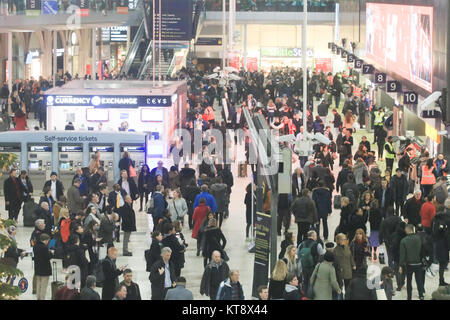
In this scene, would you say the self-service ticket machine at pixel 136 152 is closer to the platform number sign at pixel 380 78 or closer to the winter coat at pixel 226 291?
the platform number sign at pixel 380 78

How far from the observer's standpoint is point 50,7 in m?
47.5

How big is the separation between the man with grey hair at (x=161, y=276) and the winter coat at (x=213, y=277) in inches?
18.1

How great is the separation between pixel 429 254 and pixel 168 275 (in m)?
4.00

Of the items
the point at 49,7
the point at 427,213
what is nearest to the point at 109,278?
the point at 427,213

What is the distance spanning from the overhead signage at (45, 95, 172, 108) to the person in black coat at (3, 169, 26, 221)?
7690mm

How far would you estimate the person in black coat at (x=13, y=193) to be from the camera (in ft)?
80.7

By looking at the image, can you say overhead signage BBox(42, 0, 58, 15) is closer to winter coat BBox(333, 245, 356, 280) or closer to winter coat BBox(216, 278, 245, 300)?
winter coat BBox(333, 245, 356, 280)

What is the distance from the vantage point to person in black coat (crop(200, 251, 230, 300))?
16.4 meters

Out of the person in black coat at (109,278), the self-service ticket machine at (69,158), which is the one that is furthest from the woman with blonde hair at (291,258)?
the self-service ticket machine at (69,158)

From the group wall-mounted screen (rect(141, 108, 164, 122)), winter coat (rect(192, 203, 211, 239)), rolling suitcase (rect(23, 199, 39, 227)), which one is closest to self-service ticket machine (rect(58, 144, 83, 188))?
wall-mounted screen (rect(141, 108, 164, 122))

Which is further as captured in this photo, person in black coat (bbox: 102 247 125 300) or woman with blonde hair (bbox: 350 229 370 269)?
woman with blonde hair (bbox: 350 229 370 269)

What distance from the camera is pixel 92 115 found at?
32.9 m
